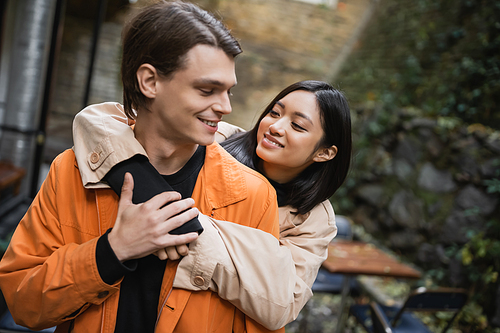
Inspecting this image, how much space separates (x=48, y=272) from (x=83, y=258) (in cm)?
12

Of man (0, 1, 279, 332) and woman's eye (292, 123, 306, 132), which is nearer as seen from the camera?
man (0, 1, 279, 332)

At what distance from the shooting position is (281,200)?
65.2 inches

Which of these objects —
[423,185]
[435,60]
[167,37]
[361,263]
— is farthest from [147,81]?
[435,60]

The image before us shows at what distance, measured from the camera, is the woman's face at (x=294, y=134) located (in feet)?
5.13

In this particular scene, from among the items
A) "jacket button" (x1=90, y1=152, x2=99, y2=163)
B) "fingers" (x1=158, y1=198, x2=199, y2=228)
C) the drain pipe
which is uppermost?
"jacket button" (x1=90, y1=152, x2=99, y2=163)

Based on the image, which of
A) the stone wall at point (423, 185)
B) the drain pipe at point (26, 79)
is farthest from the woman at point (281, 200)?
the drain pipe at point (26, 79)

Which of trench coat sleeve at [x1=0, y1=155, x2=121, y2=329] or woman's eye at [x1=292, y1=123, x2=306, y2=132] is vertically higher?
woman's eye at [x1=292, y1=123, x2=306, y2=132]

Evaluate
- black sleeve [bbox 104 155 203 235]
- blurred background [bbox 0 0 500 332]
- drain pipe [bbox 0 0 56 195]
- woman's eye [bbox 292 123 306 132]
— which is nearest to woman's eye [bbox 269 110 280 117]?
woman's eye [bbox 292 123 306 132]

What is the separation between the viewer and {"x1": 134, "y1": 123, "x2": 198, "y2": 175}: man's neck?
4.02ft

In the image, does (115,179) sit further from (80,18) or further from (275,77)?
(275,77)

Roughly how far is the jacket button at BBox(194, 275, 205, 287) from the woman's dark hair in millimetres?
A: 571

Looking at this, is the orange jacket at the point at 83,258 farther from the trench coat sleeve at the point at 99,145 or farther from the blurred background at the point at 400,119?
the blurred background at the point at 400,119

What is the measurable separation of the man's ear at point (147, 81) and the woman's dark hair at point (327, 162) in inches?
23.4

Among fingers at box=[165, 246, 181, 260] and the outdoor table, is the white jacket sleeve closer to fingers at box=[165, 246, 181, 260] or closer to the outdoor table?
fingers at box=[165, 246, 181, 260]
